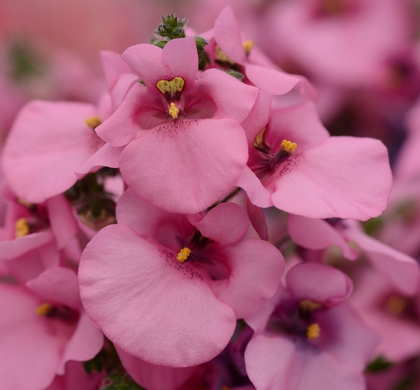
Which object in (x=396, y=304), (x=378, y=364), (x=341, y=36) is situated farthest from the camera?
(x=341, y=36)

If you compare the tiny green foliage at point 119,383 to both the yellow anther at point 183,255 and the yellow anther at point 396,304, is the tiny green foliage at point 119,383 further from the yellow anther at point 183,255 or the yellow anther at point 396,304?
the yellow anther at point 396,304

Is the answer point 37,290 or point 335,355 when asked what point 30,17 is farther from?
point 335,355

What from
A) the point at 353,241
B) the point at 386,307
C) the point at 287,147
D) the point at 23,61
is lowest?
the point at 386,307

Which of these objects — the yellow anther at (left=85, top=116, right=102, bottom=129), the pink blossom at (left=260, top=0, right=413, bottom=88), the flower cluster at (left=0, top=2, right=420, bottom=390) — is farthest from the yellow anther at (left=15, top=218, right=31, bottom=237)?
the pink blossom at (left=260, top=0, right=413, bottom=88)

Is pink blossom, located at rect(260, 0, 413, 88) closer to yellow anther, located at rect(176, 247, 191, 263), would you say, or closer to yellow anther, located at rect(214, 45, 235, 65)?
yellow anther, located at rect(214, 45, 235, 65)

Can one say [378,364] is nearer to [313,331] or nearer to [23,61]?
[313,331]

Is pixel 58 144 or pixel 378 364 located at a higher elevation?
pixel 58 144

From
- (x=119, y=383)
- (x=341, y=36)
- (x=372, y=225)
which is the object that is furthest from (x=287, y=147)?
(x=341, y=36)
